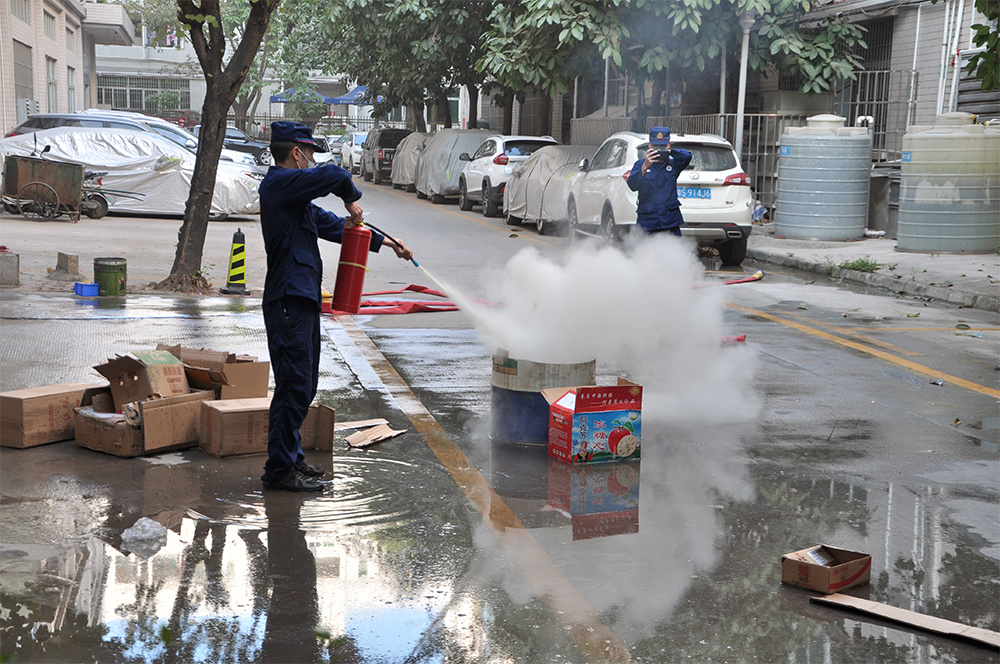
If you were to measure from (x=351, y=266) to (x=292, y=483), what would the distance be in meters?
1.13

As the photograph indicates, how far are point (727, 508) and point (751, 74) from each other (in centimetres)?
1935

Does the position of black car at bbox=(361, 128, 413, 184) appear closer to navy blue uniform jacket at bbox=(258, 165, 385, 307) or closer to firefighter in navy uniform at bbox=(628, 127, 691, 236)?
firefighter in navy uniform at bbox=(628, 127, 691, 236)

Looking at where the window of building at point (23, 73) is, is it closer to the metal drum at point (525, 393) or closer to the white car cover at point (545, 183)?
the white car cover at point (545, 183)

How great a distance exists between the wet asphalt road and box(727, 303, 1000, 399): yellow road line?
0.06 m

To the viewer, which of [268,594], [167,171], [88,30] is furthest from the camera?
[88,30]

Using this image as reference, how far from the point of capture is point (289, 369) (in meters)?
5.04

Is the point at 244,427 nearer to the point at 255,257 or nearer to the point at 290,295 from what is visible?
the point at 290,295

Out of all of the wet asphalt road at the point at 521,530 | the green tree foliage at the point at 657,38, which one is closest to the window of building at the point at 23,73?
the green tree foliage at the point at 657,38

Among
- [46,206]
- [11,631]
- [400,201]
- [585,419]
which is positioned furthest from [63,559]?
[400,201]

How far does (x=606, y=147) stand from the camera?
16172 millimetres

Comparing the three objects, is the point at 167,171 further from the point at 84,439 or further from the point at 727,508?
the point at 727,508

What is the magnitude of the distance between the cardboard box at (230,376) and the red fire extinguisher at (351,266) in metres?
0.75

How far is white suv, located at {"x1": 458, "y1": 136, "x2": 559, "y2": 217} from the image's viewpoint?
72.9ft

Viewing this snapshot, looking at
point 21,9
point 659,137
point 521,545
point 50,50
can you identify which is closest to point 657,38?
point 659,137
